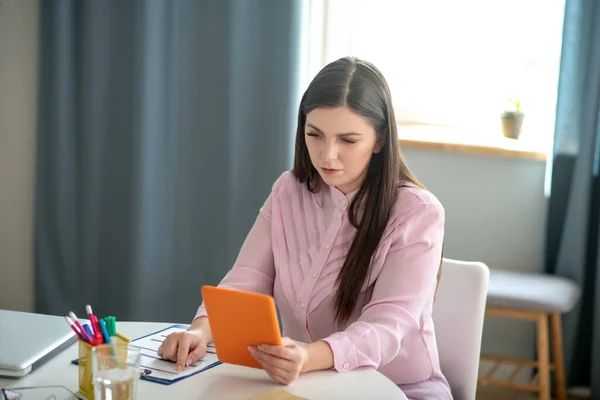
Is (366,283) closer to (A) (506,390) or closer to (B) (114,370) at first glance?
(B) (114,370)

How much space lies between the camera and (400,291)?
5.22 ft

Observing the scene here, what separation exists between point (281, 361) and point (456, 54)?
2.14 m

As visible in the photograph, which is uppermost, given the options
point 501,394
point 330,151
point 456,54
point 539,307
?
point 456,54

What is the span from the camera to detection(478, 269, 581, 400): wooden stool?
2609mm

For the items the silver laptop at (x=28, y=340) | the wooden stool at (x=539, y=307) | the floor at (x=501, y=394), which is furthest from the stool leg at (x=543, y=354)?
the silver laptop at (x=28, y=340)

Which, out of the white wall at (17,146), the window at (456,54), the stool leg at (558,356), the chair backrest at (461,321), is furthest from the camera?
the white wall at (17,146)

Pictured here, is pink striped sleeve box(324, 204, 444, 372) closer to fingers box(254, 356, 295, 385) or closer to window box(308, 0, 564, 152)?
fingers box(254, 356, 295, 385)

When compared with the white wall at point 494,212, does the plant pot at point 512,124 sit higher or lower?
higher

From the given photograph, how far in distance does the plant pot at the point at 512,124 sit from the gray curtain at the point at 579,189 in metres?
0.22

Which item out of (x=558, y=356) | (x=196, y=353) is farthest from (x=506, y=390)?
(x=196, y=353)

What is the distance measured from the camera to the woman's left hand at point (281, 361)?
1.33 m

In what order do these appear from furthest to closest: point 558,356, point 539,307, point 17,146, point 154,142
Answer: point 17,146 < point 154,142 < point 558,356 < point 539,307

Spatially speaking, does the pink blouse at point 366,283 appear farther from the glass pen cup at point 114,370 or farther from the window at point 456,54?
the window at point 456,54

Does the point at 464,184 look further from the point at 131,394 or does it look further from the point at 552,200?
the point at 131,394
